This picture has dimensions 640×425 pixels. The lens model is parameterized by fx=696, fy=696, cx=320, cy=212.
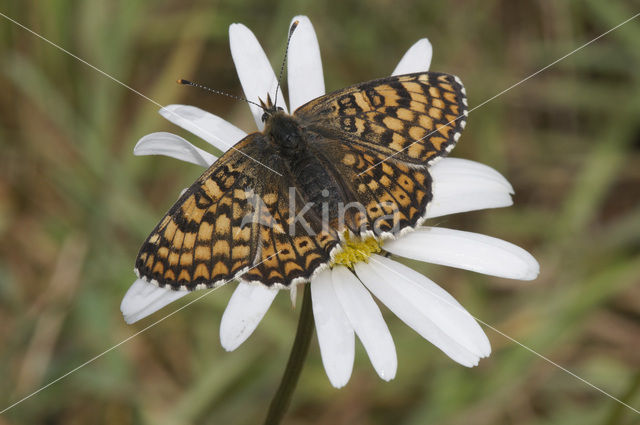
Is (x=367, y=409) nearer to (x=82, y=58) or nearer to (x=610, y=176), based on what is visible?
(x=610, y=176)

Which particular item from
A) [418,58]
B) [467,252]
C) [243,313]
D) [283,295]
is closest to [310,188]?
[243,313]

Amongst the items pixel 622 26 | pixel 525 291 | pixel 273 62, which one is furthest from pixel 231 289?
pixel 622 26

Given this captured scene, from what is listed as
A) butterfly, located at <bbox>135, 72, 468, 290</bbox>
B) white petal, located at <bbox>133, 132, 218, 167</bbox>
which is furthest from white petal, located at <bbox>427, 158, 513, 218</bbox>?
white petal, located at <bbox>133, 132, 218, 167</bbox>

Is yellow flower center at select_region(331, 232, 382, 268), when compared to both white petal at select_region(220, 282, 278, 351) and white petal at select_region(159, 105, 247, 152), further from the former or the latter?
white petal at select_region(159, 105, 247, 152)

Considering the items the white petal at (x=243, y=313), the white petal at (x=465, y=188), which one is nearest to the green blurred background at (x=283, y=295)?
the white petal at (x=243, y=313)

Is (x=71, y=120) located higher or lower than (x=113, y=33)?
lower

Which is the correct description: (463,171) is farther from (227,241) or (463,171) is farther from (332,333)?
(227,241)

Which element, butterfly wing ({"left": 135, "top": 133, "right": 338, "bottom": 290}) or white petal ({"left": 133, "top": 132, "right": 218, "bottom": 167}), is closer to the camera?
butterfly wing ({"left": 135, "top": 133, "right": 338, "bottom": 290})
